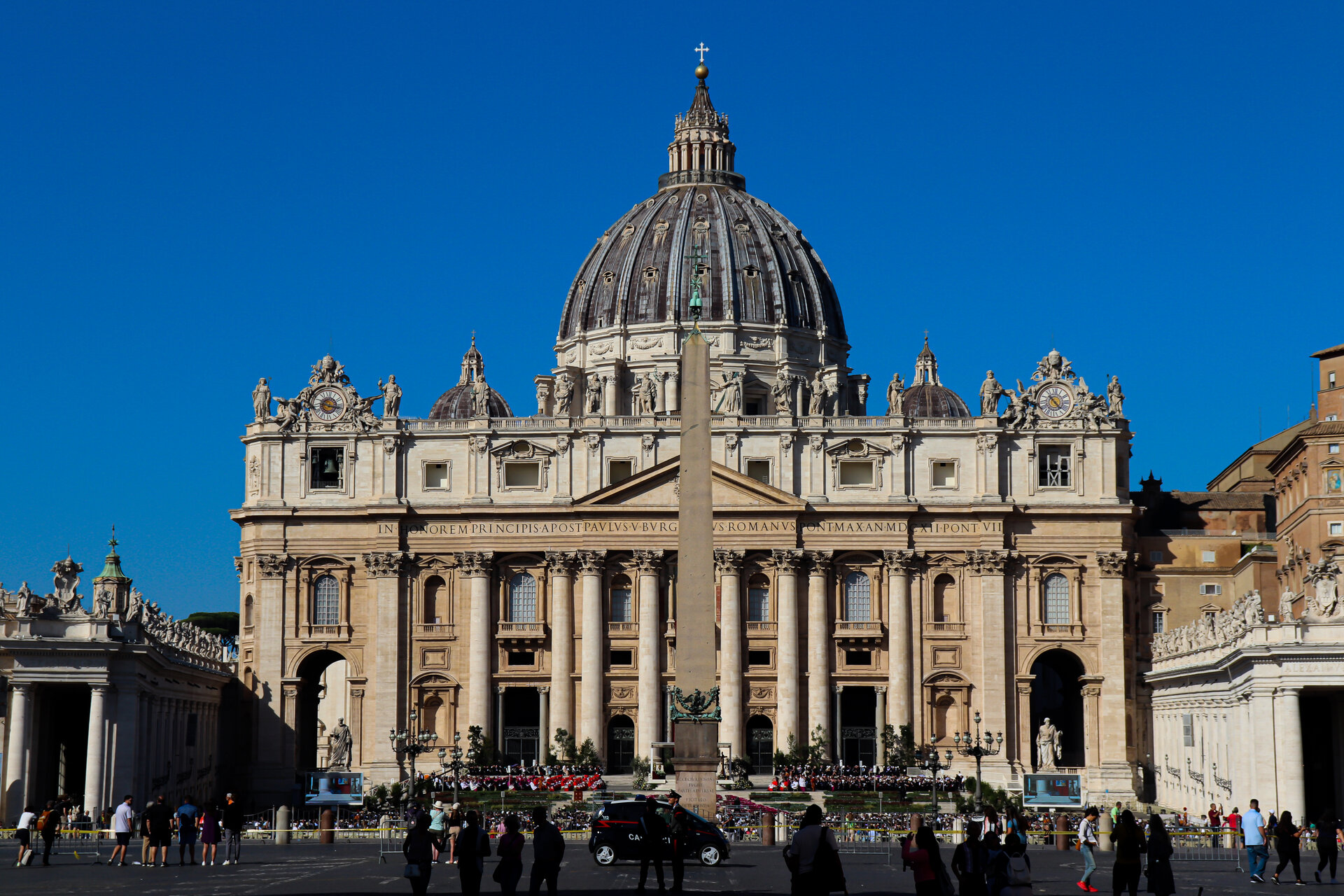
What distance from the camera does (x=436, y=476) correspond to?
9969 centimetres

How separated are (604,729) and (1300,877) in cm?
5430

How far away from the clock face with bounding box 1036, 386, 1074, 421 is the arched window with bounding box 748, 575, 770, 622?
15.8 metres

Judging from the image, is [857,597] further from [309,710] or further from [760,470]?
[309,710]

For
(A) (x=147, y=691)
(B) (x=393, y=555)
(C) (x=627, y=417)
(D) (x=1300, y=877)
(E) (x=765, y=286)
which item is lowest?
(D) (x=1300, y=877)

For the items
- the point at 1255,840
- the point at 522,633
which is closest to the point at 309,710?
the point at 522,633

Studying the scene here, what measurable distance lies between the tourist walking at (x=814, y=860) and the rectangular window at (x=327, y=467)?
7271cm

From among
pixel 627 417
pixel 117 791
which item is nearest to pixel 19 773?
pixel 117 791

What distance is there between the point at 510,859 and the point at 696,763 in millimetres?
23989

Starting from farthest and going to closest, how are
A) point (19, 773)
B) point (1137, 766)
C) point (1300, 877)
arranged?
point (1137, 766)
point (19, 773)
point (1300, 877)

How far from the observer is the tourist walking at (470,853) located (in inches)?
1357

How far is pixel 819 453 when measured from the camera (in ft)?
323

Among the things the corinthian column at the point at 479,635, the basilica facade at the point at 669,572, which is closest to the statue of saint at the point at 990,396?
the basilica facade at the point at 669,572

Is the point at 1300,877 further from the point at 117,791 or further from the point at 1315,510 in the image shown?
the point at 1315,510

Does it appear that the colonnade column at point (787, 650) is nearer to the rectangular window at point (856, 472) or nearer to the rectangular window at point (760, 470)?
the rectangular window at point (760, 470)
